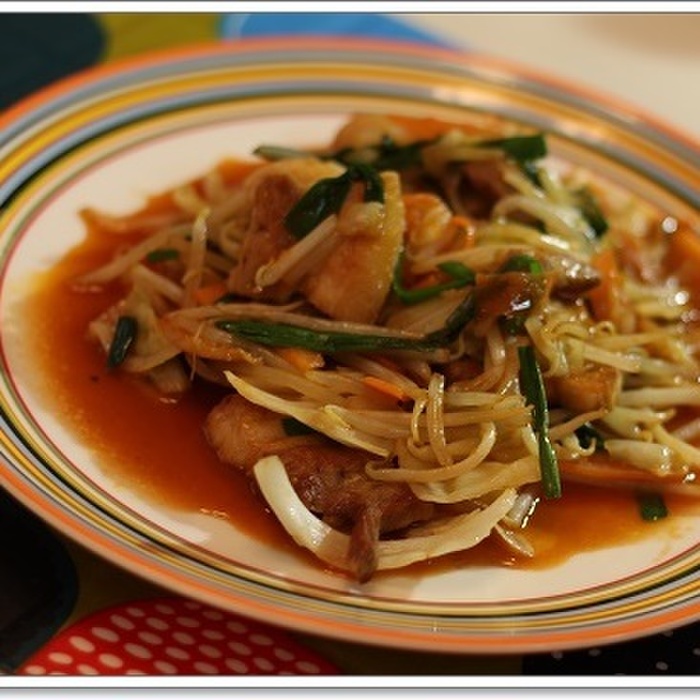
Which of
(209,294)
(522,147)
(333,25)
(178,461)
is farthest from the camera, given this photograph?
(333,25)

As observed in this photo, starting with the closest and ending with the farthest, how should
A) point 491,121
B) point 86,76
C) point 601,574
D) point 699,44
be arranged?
1. point 601,574
2. point 86,76
3. point 491,121
4. point 699,44

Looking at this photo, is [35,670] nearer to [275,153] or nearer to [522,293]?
[522,293]

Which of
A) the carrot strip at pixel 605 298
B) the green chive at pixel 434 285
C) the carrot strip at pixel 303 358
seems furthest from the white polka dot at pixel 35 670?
the carrot strip at pixel 605 298

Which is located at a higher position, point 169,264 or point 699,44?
point 699,44

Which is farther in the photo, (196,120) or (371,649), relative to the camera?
(196,120)

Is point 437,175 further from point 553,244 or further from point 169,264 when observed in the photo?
point 169,264

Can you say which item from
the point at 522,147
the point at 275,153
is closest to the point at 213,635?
the point at 275,153

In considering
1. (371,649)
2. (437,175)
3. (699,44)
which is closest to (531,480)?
(371,649)
